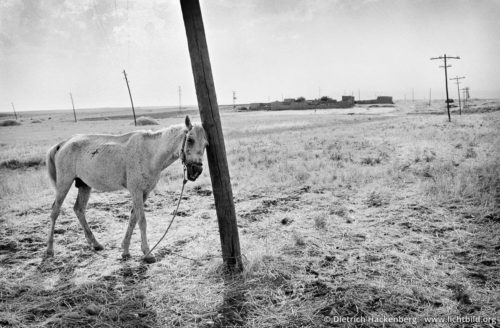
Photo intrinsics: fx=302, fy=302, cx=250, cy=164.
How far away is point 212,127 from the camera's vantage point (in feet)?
12.9

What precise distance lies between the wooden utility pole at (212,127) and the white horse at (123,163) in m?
0.64

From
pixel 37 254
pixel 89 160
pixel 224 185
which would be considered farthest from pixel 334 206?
pixel 37 254

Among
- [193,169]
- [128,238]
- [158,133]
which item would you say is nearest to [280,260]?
[193,169]

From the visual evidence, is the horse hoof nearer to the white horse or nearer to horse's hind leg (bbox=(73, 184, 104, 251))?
the white horse

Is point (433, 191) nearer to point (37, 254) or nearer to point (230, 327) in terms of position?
point (230, 327)

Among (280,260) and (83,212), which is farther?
(83,212)

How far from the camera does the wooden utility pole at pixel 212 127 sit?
12.1 feet

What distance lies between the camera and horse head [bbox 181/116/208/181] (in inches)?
155

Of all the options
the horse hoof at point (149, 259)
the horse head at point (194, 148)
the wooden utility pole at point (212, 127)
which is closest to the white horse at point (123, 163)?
the horse hoof at point (149, 259)

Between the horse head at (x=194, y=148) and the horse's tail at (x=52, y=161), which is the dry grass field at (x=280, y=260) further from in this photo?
the horse head at (x=194, y=148)

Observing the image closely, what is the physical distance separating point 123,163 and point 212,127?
190 cm

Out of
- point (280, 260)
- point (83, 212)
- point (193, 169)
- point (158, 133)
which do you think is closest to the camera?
point (193, 169)

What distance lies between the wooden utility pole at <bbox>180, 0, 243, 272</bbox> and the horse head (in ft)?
0.32

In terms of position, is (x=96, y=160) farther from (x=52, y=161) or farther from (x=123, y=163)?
(x=52, y=161)
